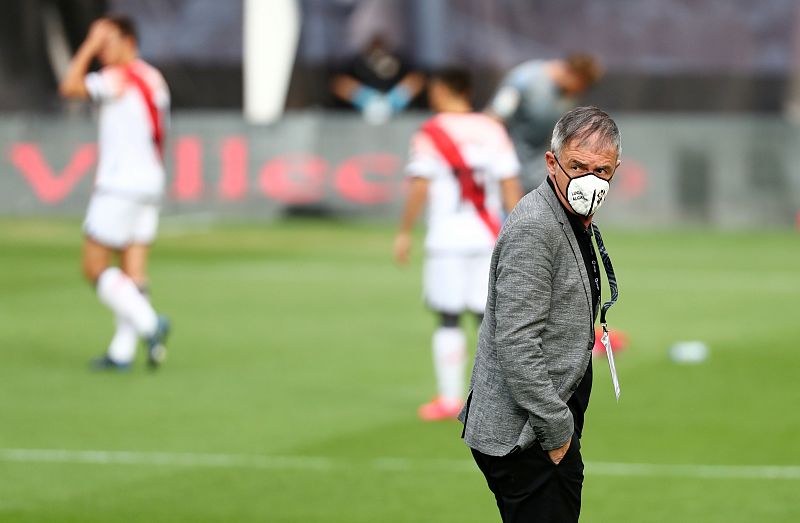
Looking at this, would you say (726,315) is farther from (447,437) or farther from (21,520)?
(21,520)

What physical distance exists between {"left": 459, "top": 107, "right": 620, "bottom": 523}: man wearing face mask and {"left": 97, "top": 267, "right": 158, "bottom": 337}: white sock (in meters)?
6.98

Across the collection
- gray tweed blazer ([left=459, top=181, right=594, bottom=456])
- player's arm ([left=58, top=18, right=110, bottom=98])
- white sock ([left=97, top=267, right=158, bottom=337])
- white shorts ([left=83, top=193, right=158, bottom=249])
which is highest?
gray tweed blazer ([left=459, top=181, right=594, bottom=456])

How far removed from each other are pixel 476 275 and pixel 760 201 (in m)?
13.2

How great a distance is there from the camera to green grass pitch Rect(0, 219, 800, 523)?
8008 mm

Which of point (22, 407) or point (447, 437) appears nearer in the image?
point (447, 437)

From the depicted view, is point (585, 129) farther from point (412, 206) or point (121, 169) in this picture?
point (121, 169)

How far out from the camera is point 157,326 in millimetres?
11742

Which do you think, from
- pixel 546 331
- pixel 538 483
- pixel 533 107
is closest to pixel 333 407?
pixel 533 107

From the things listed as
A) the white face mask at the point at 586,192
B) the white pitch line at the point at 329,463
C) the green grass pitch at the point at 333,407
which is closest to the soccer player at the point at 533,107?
the green grass pitch at the point at 333,407

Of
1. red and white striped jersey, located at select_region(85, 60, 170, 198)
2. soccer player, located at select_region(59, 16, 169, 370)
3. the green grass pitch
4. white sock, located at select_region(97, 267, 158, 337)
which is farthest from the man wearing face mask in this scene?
red and white striped jersey, located at select_region(85, 60, 170, 198)

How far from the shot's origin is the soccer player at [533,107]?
43.2 ft

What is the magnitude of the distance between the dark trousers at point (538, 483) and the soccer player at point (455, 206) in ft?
16.9

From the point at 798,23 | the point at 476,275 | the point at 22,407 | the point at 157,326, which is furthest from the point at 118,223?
the point at 798,23

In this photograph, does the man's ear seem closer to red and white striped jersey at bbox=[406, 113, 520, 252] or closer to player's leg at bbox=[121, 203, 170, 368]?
red and white striped jersey at bbox=[406, 113, 520, 252]
